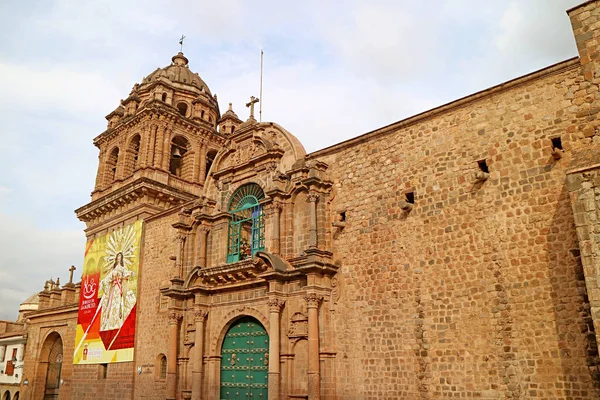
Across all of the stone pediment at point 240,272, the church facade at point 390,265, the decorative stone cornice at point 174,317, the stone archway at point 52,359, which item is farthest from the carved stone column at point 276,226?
the stone archway at point 52,359

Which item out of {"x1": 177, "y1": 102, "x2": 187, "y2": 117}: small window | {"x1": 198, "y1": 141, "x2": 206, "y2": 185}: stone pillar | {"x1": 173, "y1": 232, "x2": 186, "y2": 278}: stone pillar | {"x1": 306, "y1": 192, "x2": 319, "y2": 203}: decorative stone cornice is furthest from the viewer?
{"x1": 177, "y1": 102, "x2": 187, "y2": 117}: small window

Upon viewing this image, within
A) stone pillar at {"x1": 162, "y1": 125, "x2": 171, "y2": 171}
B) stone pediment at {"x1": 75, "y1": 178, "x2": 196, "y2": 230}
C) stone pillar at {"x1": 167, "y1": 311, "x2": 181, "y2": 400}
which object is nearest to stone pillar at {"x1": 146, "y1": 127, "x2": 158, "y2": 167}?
stone pillar at {"x1": 162, "y1": 125, "x2": 171, "y2": 171}

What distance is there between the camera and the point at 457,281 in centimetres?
970

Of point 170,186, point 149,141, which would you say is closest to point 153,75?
point 149,141

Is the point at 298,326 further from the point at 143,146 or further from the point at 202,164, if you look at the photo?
the point at 202,164

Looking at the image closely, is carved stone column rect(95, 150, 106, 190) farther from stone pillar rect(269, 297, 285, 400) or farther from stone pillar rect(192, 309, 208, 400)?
stone pillar rect(269, 297, 285, 400)

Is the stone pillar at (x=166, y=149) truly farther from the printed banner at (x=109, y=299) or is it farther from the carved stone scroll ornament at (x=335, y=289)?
the carved stone scroll ornament at (x=335, y=289)

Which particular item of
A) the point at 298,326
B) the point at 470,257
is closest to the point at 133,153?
the point at 298,326

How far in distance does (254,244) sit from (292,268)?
6.19 feet

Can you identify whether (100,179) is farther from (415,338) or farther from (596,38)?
(596,38)

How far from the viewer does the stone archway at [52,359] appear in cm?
2389

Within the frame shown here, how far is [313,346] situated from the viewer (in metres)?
11.3

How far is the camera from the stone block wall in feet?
28.0

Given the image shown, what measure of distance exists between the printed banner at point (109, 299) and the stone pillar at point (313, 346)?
8393 millimetres
